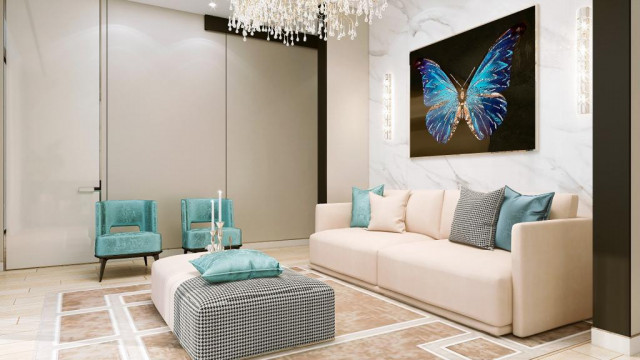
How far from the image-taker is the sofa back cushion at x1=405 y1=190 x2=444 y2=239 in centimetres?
384

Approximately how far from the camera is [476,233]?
3104mm

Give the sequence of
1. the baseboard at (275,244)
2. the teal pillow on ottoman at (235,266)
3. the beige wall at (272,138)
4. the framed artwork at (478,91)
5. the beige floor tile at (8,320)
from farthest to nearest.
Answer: the baseboard at (275,244) < the beige wall at (272,138) < the framed artwork at (478,91) < the beige floor tile at (8,320) < the teal pillow on ottoman at (235,266)

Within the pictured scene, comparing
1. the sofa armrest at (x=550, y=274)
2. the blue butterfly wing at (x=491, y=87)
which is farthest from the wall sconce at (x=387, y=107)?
the sofa armrest at (x=550, y=274)

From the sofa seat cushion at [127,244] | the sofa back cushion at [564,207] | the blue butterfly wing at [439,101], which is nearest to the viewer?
the sofa back cushion at [564,207]

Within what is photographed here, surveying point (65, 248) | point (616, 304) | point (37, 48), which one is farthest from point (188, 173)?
point (616, 304)

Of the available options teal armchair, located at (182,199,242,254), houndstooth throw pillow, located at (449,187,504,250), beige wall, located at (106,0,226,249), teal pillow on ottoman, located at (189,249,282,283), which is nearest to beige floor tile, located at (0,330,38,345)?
teal pillow on ottoman, located at (189,249,282,283)

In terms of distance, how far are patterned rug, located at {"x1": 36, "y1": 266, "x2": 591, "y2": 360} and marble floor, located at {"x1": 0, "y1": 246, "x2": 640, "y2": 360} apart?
8 centimetres

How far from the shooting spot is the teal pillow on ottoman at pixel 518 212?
2.84 metres

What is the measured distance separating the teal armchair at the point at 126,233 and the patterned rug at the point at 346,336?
0.77 meters

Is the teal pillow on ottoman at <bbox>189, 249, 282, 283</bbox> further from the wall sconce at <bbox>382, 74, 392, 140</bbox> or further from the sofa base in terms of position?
the wall sconce at <bbox>382, 74, 392, 140</bbox>

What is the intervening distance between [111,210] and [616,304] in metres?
4.22

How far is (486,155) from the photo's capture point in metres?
3.81

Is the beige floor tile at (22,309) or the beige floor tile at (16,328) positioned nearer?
the beige floor tile at (16,328)
